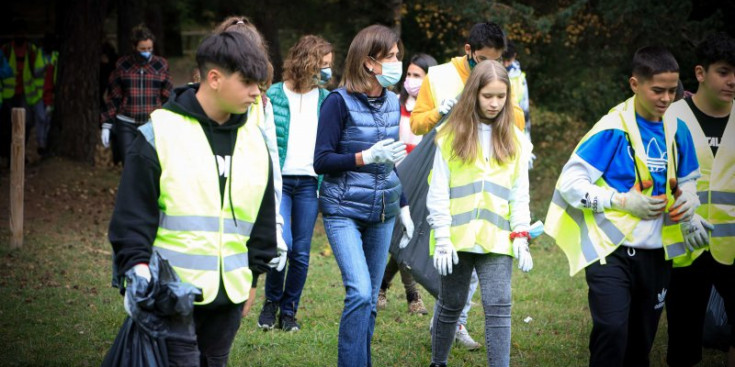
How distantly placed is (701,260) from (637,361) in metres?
0.86

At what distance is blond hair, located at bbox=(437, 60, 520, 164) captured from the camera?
493 cm

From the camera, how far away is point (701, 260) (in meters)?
5.32

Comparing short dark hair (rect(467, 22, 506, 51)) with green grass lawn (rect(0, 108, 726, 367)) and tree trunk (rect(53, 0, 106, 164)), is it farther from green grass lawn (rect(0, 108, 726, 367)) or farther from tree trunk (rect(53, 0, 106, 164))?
tree trunk (rect(53, 0, 106, 164))

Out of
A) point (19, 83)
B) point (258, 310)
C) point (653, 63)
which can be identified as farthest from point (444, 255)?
point (19, 83)

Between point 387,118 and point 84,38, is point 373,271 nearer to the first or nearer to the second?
point 387,118

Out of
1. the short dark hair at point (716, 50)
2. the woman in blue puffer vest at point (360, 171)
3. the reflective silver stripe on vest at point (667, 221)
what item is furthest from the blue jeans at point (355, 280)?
the short dark hair at point (716, 50)

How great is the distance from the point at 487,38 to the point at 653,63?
148 cm

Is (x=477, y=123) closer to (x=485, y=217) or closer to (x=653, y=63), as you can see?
(x=485, y=217)

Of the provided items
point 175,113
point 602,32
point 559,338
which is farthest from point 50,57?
point 175,113

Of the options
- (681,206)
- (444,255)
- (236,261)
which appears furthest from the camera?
(444,255)

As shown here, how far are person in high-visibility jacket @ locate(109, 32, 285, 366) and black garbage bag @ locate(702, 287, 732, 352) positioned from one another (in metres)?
3.97

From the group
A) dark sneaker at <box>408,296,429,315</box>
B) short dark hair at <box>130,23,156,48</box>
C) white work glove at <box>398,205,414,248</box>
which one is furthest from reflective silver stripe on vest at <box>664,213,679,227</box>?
short dark hair at <box>130,23,156,48</box>

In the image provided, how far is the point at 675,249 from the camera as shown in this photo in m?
4.71

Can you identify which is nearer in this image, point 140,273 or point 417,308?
point 140,273
